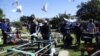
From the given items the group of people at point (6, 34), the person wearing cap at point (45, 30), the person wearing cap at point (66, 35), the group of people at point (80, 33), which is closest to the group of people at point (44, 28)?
the person wearing cap at point (45, 30)

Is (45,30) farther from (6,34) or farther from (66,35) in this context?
(6,34)

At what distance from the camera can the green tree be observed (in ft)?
256

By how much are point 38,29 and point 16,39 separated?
9.45 feet

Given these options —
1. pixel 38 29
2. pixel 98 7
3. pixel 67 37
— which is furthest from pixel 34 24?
pixel 98 7

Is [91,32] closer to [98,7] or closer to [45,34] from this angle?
[45,34]

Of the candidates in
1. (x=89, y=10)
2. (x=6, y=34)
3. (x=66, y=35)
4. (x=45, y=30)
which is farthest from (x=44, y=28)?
(x=89, y=10)

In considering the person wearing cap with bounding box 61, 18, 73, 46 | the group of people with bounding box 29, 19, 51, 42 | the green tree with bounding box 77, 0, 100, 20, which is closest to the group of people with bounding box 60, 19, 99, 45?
the person wearing cap with bounding box 61, 18, 73, 46

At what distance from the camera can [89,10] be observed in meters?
82.2

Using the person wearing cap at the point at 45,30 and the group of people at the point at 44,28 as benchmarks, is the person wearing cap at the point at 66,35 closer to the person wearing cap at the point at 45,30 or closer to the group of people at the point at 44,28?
the group of people at the point at 44,28

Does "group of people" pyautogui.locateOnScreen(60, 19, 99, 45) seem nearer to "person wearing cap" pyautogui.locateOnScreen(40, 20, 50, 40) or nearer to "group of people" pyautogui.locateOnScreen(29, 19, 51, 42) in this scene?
"group of people" pyautogui.locateOnScreen(29, 19, 51, 42)

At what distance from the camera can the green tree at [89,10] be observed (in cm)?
7802

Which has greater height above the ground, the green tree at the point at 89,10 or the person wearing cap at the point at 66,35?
the green tree at the point at 89,10

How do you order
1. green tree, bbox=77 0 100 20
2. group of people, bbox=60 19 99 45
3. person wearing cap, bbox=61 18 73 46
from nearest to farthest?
group of people, bbox=60 19 99 45 → person wearing cap, bbox=61 18 73 46 → green tree, bbox=77 0 100 20

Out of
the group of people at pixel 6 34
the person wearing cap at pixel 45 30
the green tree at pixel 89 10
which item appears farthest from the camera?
the green tree at pixel 89 10
